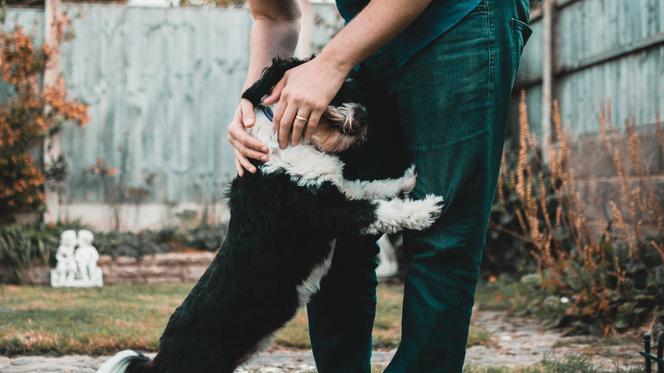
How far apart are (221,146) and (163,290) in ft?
7.31

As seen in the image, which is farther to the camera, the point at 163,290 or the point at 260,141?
the point at 163,290

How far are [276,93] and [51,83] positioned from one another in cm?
611

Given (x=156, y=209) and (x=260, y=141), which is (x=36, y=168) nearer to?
(x=156, y=209)

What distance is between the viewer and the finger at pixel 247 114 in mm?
2373

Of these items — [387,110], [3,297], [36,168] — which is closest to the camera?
[387,110]

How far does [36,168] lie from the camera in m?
7.44

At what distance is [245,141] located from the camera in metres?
2.32

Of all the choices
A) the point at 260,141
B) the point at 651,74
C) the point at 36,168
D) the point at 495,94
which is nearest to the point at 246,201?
the point at 260,141

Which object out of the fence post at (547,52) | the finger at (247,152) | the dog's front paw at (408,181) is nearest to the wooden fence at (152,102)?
the fence post at (547,52)

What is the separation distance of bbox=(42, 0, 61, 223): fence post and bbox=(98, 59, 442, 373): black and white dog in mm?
5703

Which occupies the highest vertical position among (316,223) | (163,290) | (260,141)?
(260,141)

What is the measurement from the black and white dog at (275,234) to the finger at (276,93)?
5 cm

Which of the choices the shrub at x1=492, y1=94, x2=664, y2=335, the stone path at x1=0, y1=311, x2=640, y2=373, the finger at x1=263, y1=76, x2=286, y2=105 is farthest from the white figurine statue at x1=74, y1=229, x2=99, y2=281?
the finger at x1=263, y1=76, x2=286, y2=105

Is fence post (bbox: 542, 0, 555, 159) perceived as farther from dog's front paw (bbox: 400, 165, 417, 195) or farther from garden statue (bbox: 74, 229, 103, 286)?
dog's front paw (bbox: 400, 165, 417, 195)
